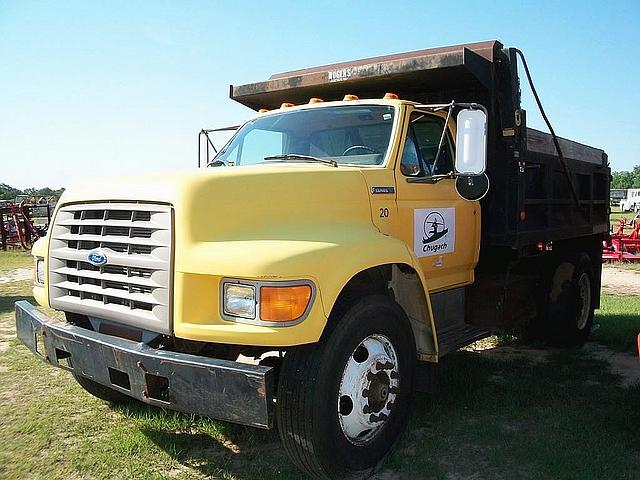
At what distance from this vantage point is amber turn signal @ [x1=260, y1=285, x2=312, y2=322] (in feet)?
A: 8.98

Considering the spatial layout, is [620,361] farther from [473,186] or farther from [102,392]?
[102,392]

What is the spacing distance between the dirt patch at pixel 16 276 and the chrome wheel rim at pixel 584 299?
1046cm

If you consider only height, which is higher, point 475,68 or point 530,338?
point 475,68

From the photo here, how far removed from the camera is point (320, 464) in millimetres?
2990

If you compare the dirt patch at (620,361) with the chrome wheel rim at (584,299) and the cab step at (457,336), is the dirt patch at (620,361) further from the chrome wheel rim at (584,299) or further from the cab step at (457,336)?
the cab step at (457,336)

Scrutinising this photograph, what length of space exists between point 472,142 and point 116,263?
229 centimetres

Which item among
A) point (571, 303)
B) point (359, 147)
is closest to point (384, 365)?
point (359, 147)

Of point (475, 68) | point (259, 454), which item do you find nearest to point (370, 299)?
point (259, 454)

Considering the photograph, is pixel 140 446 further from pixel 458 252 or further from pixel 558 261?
pixel 558 261

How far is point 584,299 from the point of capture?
6.83m

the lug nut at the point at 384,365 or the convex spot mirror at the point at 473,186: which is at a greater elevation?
the convex spot mirror at the point at 473,186

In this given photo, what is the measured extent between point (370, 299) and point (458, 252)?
5.07 ft

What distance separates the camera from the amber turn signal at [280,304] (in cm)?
274

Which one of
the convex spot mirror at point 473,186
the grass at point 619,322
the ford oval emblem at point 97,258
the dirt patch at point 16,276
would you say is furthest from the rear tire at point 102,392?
the dirt patch at point 16,276
